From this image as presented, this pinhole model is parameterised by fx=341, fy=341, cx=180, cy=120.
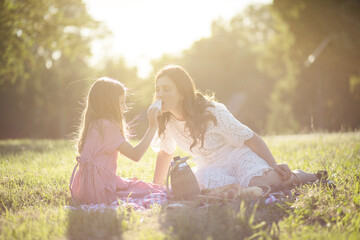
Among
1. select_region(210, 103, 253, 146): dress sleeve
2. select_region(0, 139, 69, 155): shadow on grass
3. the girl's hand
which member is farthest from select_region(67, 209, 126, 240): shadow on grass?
select_region(0, 139, 69, 155): shadow on grass

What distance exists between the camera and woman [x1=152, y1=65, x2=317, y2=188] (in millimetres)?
4074

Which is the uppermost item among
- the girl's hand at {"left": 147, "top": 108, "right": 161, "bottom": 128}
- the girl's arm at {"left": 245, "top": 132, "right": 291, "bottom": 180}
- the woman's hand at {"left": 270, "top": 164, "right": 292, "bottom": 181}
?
the girl's hand at {"left": 147, "top": 108, "right": 161, "bottom": 128}

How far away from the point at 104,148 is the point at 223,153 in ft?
4.95

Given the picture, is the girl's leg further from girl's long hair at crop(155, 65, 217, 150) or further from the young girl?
the young girl

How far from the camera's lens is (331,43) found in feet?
61.1

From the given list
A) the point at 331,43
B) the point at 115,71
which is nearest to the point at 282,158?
the point at 331,43

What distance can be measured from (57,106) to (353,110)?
1919 centimetres

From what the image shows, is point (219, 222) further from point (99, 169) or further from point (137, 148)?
point (99, 169)

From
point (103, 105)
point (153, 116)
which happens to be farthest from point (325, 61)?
point (103, 105)

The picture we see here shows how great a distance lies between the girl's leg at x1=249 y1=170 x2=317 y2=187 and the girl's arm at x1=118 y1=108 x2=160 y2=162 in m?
1.26

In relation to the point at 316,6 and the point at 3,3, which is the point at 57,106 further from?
the point at 316,6

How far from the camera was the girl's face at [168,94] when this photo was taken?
4.17 metres

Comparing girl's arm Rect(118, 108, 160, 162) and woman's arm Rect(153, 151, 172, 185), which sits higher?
girl's arm Rect(118, 108, 160, 162)

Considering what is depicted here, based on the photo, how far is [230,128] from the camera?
414 centimetres
